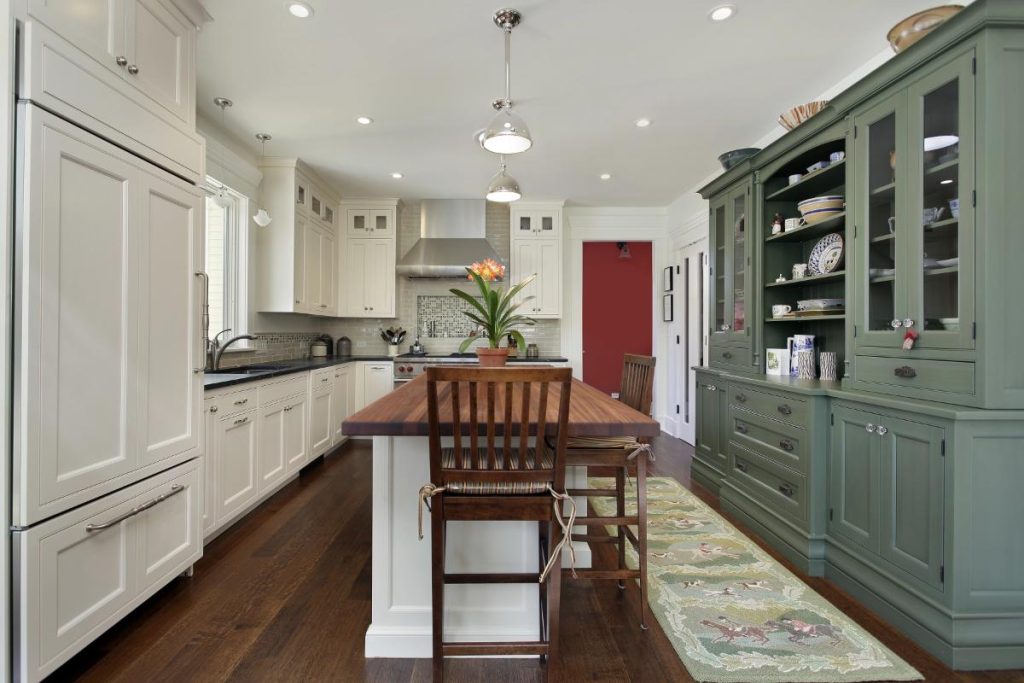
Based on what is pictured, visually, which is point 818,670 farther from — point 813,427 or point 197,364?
point 197,364

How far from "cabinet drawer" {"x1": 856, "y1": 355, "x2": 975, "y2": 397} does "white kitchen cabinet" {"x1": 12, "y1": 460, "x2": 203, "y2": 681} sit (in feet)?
9.74

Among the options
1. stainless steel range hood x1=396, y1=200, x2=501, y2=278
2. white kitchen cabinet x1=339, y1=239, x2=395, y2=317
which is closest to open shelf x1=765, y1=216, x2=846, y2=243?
stainless steel range hood x1=396, y1=200, x2=501, y2=278

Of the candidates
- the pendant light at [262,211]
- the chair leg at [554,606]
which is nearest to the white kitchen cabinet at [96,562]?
the chair leg at [554,606]

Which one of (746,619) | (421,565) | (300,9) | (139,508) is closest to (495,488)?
(421,565)

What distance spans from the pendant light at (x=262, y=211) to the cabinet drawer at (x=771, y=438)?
347 cm

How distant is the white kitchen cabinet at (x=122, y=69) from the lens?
141 cm

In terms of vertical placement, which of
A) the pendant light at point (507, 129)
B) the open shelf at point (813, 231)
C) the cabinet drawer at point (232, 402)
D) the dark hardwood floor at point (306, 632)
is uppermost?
the pendant light at point (507, 129)

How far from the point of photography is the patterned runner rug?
1613 millimetres

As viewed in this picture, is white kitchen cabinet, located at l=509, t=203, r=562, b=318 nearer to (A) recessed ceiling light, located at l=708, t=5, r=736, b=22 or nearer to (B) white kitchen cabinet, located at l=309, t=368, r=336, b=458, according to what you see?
(B) white kitchen cabinet, located at l=309, t=368, r=336, b=458

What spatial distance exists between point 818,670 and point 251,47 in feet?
12.1

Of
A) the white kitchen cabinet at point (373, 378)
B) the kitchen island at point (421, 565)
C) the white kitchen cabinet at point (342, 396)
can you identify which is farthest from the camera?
the white kitchen cabinet at point (373, 378)

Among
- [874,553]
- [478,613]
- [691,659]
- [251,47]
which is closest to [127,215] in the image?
[251,47]

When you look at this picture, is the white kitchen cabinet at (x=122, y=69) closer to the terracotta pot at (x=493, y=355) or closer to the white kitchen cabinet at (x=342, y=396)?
the terracotta pot at (x=493, y=355)

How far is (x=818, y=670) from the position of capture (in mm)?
1608
